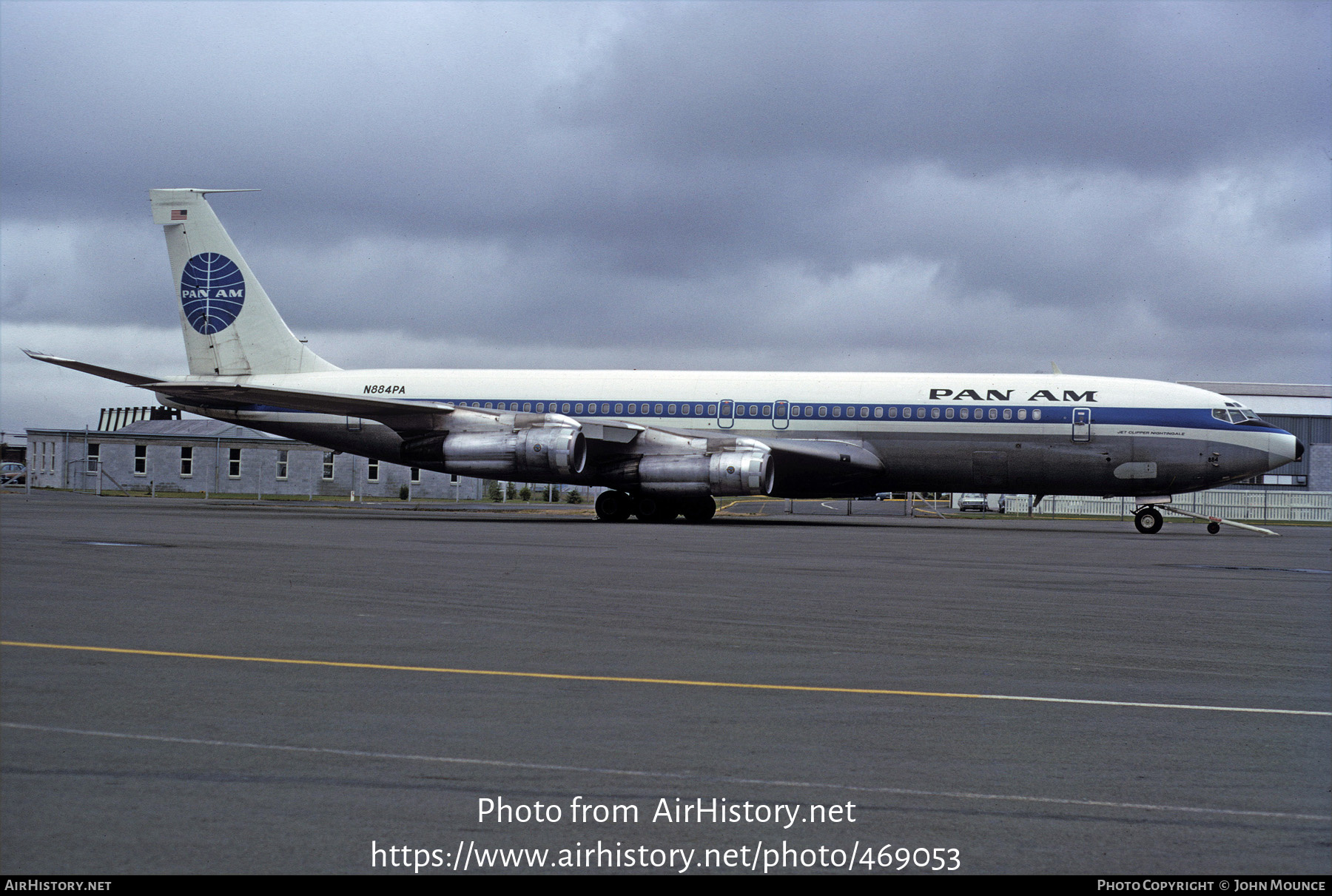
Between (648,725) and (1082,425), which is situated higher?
(1082,425)

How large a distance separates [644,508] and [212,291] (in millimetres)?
16212

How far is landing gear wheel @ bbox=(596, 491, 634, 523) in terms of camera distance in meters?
34.1

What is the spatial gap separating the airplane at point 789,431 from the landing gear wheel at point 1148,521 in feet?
0.29

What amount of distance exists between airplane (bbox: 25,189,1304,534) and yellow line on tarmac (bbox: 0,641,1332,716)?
2300 cm

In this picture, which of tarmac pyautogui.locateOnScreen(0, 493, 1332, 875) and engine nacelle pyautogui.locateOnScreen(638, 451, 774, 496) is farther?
engine nacelle pyautogui.locateOnScreen(638, 451, 774, 496)

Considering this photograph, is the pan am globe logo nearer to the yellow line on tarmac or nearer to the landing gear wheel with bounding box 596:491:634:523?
the landing gear wheel with bounding box 596:491:634:523

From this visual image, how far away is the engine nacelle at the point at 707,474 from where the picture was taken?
1214 inches

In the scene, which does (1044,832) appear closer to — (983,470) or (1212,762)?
(1212,762)

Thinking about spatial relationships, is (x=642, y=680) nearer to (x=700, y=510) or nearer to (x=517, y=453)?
(x=517, y=453)

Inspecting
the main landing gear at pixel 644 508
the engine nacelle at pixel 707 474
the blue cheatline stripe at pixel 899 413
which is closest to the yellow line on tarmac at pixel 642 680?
the engine nacelle at pixel 707 474

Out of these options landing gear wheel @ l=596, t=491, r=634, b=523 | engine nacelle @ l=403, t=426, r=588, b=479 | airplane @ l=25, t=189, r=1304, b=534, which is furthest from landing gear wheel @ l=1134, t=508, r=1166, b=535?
engine nacelle @ l=403, t=426, r=588, b=479

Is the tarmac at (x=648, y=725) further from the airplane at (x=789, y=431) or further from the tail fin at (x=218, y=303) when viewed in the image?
the tail fin at (x=218, y=303)

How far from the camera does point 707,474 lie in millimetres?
31281

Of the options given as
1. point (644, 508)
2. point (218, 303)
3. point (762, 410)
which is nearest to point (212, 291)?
point (218, 303)
